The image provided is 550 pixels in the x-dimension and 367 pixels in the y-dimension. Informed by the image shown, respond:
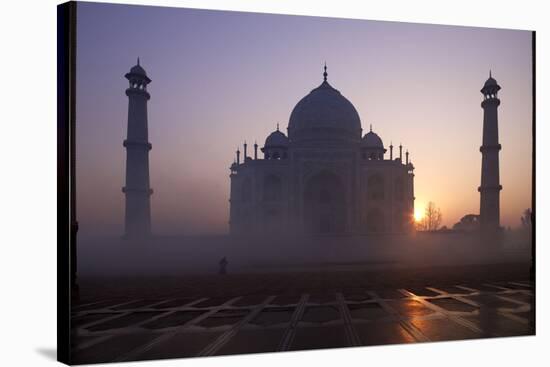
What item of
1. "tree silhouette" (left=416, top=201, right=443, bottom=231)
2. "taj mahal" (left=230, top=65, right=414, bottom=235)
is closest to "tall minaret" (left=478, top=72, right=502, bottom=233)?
"tree silhouette" (left=416, top=201, right=443, bottom=231)

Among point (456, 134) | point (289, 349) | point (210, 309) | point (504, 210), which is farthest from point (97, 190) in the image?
point (504, 210)

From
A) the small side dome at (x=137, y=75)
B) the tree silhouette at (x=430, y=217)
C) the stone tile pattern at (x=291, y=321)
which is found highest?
the small side dome at (x=137, y=75)

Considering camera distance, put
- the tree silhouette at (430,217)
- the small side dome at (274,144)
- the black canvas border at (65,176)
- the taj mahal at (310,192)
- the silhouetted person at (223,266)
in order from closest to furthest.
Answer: the black canvas border at (65,176), the taj mahal at (310,192), the silhouetted person at (223,266), the small side dome at (274,144), the tree silhouette at (430,217)

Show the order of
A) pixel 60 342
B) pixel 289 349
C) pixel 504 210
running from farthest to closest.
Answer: pixel 504 210
pixel 289 349
pixel 60 342

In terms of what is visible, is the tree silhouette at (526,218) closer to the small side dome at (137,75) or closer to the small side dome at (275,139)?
the small side dome at (275,139)

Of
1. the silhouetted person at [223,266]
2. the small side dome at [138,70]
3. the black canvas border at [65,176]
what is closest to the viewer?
the black canvas border at [65,176]

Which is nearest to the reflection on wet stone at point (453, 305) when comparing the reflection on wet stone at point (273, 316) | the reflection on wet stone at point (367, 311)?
the reflection on wet stone at point (367, 311)

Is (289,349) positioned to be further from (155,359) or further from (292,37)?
(292,37)
